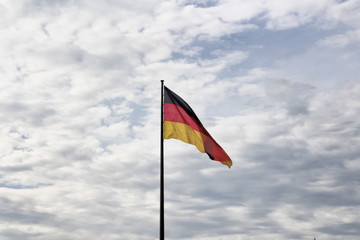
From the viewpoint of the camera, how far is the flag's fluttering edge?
87.7ft

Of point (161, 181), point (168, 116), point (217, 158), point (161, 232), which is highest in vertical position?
point (168, 116)

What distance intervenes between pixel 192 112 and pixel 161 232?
7.80 meters

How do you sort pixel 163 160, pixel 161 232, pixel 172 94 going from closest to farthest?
pixel 161 232
pixel 163 160
pixel 172 94

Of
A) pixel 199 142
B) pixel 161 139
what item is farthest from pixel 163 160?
pixel 199 142

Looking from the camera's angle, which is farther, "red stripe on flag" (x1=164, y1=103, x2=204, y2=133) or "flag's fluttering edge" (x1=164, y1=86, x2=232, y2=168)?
"red stripe on flag" (x1=164, y1=103, x2=204, y2=133)

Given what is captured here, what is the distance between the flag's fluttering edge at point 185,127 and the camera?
2673 cm

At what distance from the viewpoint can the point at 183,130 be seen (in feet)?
88.3

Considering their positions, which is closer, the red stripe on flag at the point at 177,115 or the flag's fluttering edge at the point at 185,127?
the flag's fluttering edge at the point at 185,127

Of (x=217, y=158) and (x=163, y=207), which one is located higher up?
(x=217, y=158)

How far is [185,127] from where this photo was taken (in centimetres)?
2708

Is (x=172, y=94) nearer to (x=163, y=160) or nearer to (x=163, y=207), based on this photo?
(x=163, y=160)

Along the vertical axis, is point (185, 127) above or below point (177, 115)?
below

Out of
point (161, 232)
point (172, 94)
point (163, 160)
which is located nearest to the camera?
point (161, 232)

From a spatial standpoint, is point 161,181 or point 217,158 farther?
point 217,158
